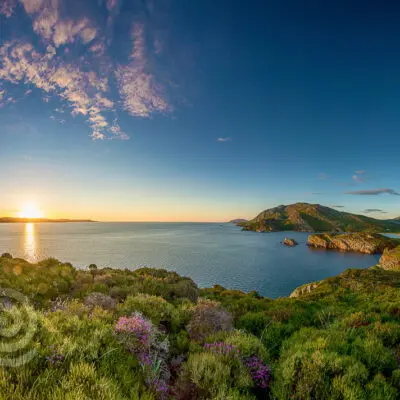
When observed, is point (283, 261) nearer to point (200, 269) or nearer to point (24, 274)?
point (200, 269)

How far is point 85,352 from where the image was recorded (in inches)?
154

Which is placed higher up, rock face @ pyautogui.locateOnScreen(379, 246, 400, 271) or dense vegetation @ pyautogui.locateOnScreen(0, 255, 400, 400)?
dense vegetation @ pyautogui.locateOnScreen(0, 255, 400, 400)

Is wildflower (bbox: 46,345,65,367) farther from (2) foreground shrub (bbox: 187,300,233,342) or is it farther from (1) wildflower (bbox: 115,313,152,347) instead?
(2) foreground shrub (bbox: 187,300,233,342)

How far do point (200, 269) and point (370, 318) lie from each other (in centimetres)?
6553

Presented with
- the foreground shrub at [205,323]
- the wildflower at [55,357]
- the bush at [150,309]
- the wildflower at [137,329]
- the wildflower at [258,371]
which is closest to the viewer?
the wildflower at [55,357]

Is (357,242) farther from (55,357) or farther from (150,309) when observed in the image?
(55,357)

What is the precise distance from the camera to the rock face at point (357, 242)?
122000 millimetres

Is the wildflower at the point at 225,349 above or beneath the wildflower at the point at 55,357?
beneath

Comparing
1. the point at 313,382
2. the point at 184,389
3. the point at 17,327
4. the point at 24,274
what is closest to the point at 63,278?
the point at 24,274

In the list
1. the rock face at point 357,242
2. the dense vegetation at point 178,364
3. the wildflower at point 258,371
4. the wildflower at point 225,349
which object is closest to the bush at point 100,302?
the dense vegetation at point 178,364

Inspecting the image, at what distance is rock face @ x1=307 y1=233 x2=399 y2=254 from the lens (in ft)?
400

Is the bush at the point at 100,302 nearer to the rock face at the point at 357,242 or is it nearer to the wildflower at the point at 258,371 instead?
the wildflower at the point at 258,371

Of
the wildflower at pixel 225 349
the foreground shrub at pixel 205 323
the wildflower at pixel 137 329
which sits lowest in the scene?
the foreground shrub at pixel 205 323

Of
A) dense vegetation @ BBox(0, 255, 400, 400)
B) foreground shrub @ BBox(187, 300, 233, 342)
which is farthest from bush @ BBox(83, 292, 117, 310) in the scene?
foreground shrub @ BBox(187, 300, 233, 342)
